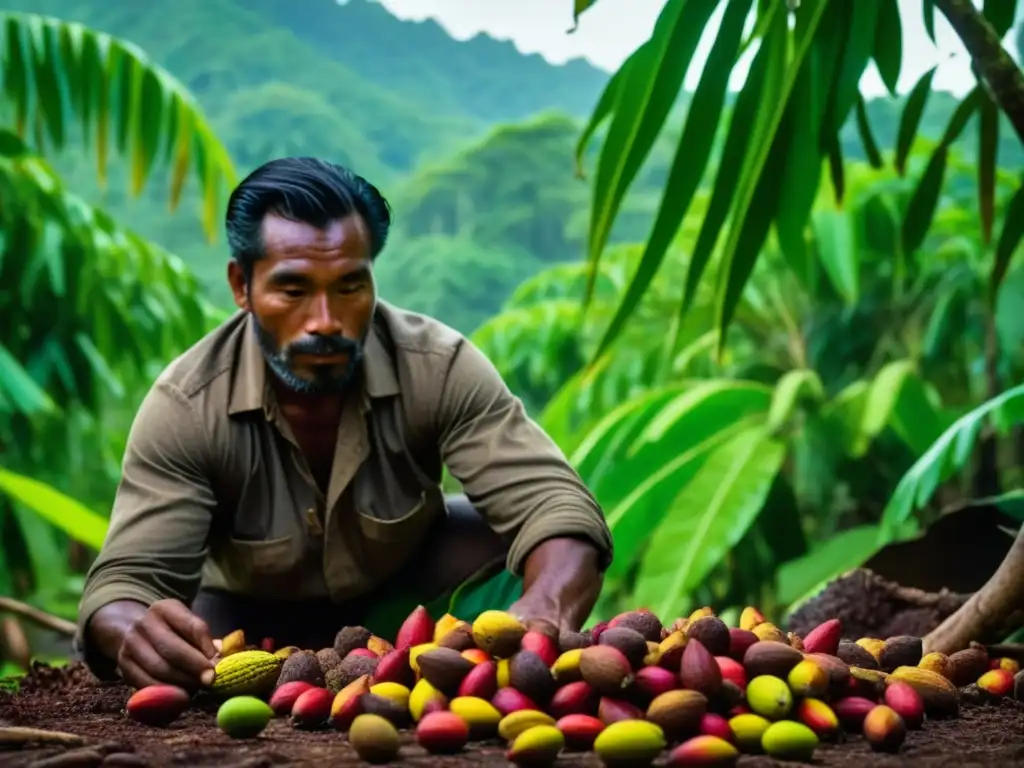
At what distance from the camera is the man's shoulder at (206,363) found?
181 cm

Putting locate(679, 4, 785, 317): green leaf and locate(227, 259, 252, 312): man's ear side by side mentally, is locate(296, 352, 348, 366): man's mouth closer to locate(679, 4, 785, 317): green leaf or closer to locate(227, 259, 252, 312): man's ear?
locate(227, 259, 252, 312): man's ear

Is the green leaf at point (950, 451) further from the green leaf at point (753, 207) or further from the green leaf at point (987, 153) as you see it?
the green leaf at point (753, 207)

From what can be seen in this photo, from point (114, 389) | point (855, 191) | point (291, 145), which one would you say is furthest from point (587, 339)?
point (291, 145)

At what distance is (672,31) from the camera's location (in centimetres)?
164

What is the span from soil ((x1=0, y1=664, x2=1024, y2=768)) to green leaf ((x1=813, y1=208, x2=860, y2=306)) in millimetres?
2110

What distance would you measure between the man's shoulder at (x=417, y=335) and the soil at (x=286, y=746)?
71cm

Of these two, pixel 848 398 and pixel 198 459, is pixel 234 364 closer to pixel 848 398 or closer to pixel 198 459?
pixel 198 459

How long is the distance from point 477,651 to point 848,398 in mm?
2325

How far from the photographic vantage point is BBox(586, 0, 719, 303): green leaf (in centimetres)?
164

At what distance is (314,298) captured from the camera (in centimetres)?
172

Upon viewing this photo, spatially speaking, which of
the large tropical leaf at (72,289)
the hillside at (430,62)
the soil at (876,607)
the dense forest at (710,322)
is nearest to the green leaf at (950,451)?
the dense forest at (710,322)

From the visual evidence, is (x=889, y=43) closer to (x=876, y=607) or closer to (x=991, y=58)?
(x=991, y=58)

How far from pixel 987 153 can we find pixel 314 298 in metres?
1.25

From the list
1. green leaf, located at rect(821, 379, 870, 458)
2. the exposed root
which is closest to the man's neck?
the exposed root
